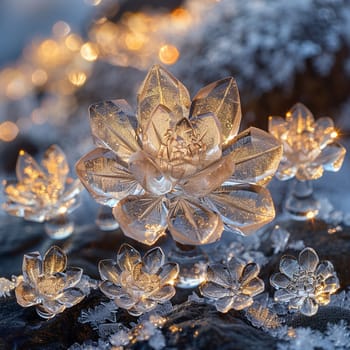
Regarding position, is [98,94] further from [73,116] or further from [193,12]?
[193,12]

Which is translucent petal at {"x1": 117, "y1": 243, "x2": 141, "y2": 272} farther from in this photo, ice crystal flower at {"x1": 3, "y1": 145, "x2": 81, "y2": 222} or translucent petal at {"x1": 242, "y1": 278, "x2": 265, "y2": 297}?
ice crystal flower at {"x1": 3, "y1": 145, "x2": 81, "y2": 222}

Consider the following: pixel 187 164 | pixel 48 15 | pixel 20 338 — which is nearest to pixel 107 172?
pixel 187 164

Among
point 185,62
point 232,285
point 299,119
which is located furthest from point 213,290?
point 185,62

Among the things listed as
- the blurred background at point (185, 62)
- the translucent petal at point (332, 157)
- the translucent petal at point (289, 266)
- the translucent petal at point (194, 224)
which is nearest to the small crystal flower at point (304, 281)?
the translucent petal at point (289, 266)

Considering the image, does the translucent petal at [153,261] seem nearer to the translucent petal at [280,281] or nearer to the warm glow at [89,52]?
the translucent petal at [280,281]

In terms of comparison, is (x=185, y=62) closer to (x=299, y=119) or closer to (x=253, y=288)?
(x=299, y=119)

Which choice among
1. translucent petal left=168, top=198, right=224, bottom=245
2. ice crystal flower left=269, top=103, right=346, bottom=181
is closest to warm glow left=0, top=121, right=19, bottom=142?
ice crystal flower left=269, top=103, right=346, bottom=181
